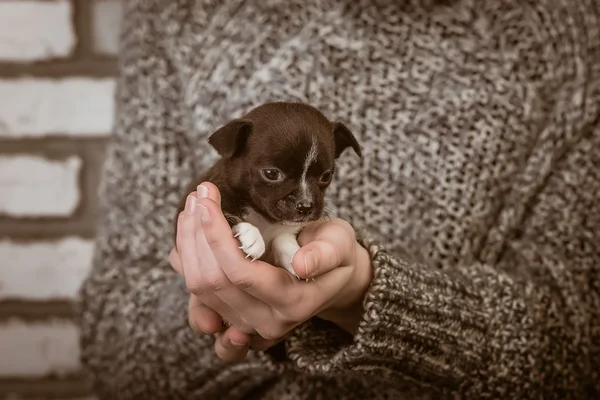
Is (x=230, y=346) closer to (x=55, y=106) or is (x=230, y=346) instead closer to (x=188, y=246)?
(x=188, y=246)

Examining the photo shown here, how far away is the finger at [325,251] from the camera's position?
0.53m

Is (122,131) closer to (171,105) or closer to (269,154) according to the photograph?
(171,105)

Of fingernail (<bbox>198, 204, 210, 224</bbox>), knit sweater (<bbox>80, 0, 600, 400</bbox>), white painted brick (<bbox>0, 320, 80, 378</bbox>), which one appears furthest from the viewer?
white painted brick (<bbox>0, 320, 80, 378</bbox>)

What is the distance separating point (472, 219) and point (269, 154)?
0.45m

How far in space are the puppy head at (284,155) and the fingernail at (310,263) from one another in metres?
0.03

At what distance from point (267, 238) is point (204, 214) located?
86 mm

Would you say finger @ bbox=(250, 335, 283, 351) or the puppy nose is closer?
the puppy nose

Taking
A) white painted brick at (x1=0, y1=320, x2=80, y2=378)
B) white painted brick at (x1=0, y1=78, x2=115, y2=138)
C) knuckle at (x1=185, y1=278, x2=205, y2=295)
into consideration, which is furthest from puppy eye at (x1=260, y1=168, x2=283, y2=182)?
white painted brick at (x1=0, y1=320, x2=80, y2=378)

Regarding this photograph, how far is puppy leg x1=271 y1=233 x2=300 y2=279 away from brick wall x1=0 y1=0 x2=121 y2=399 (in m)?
0.72

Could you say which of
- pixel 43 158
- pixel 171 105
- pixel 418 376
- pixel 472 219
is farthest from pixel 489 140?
pixel 43 158

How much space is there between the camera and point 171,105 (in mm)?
992

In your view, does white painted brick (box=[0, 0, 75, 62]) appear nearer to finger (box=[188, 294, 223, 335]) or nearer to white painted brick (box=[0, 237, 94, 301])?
white painted brick (box=[0, 237, 94, 301])

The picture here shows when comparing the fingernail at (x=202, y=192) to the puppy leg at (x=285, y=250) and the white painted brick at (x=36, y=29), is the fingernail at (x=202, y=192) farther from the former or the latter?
the white painted brick at (x=36, y=29)

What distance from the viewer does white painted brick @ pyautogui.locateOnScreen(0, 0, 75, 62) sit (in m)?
1.14
